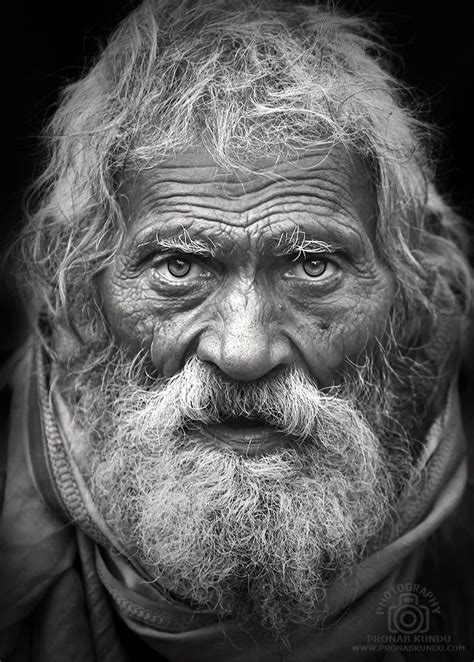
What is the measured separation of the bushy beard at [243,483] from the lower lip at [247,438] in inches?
0.7

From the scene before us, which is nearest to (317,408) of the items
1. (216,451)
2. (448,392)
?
(216,451)

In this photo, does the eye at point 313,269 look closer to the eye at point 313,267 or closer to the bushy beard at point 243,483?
the eye at point 313,267

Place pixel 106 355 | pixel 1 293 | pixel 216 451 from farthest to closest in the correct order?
pixel 1 293 < pixel 106 355 < pixel 216 451

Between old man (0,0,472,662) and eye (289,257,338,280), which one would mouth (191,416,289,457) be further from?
eye (289,257,338,280)

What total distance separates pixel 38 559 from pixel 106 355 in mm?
684

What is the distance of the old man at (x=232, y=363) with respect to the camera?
1.78 metres

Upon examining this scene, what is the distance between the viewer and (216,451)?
179 centimetres

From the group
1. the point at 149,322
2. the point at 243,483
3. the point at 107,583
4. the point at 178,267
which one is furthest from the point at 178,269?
the point at 107,583

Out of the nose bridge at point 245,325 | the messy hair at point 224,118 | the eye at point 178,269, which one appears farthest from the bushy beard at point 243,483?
the messy hair at point 224,118

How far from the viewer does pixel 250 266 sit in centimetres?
177

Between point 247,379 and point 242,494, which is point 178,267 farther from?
point 242,494

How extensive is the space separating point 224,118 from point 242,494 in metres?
1.03

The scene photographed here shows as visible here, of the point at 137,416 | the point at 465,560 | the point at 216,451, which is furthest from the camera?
the point at 465,560

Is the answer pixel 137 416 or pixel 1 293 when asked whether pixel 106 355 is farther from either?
pixel 1 293
